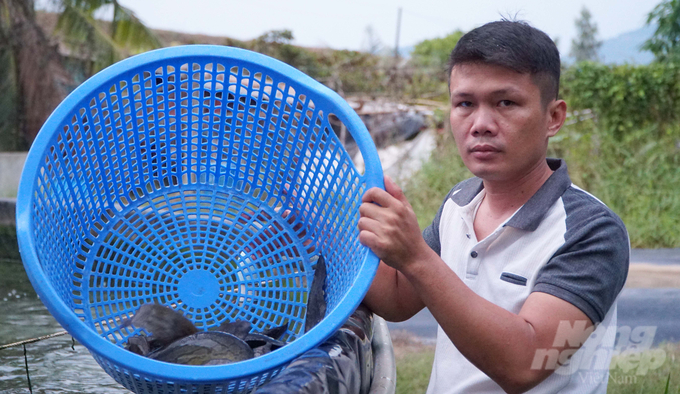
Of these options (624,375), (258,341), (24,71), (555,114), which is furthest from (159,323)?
(24,71)

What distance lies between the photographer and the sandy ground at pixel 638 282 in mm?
3248

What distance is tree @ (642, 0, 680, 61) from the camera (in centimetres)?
880

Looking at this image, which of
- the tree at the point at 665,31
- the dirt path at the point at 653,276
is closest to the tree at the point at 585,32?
the tree at the point at 665,31

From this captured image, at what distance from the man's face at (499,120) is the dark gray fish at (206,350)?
70 centimetres

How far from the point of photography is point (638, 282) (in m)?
3.95

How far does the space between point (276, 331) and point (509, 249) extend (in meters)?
0.65

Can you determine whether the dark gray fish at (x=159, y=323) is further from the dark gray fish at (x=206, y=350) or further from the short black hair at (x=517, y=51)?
the short black hair at (x=517, y=51)

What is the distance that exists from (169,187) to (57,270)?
54 centimetres

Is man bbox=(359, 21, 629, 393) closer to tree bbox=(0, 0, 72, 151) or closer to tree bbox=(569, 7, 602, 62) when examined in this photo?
tree bbox=(0, 0, 72, 151)

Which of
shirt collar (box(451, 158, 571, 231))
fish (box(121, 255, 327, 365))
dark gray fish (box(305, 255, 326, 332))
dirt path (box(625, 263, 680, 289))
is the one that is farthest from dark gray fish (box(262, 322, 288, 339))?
dirt path (box(625, 263, 680, 289))

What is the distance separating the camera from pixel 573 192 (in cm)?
137

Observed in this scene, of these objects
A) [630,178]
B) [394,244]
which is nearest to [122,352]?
[394,244]

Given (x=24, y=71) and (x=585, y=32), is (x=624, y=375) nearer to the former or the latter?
(x=24, y=71)

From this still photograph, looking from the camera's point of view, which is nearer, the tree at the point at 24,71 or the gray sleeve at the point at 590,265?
the gray sleeve at the point at 590,265
